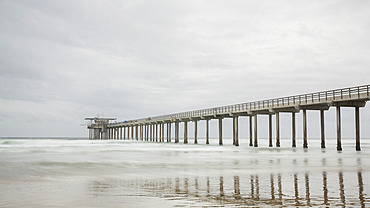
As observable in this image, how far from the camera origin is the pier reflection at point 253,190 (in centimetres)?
704

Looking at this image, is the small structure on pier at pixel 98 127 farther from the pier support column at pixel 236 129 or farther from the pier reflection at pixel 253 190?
the pier reflection at pixel 253 190

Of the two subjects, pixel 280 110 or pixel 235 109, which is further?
pixel 235 109

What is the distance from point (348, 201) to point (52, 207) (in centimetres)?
548

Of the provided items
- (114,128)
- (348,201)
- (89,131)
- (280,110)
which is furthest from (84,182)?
(89,131)

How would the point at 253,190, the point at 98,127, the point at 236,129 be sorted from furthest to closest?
the point at 98,127, the point at 236,129, the point at 253,190

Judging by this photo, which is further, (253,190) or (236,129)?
(236,129)

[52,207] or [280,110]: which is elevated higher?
[280,110]

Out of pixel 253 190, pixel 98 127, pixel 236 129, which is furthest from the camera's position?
pixel 98 127

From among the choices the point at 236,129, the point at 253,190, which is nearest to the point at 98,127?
the point at 236,129

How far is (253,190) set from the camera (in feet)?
27.9

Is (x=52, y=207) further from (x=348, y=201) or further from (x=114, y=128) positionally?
(x=114, y=128)

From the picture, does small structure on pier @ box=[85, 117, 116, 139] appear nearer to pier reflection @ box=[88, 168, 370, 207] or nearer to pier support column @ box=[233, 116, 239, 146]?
pier support column @ box=[233, 116, 239, 146]

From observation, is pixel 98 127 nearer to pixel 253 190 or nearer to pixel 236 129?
pixel 236 129

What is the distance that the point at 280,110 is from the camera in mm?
36750
